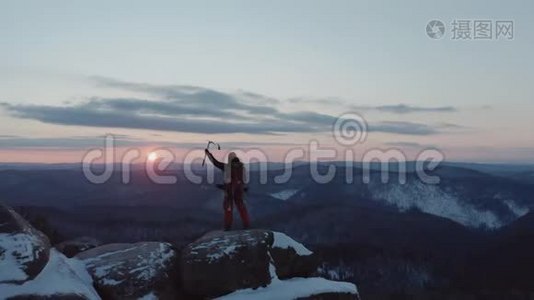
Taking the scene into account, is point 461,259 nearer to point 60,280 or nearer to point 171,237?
point 171,237

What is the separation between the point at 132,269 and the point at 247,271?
3845 millimetres

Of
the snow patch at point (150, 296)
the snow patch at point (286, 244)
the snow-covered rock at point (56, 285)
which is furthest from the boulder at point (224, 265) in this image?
the snow-covered rock at point (56, 285)

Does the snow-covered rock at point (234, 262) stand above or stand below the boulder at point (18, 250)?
below

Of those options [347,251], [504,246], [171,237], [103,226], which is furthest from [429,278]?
[103,226]

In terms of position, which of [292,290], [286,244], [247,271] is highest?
[286,244]

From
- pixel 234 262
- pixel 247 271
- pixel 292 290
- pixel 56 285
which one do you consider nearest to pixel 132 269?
pixel 56 285

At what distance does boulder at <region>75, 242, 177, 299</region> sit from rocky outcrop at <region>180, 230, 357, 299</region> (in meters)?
0.68

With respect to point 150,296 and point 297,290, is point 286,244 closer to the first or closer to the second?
point 297,290

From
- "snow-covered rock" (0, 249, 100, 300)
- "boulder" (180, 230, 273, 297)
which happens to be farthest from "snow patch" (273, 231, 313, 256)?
"snow-covered rock" (0, 249, 100, 300)

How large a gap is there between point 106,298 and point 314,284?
23.1 ft

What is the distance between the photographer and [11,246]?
52.0ft

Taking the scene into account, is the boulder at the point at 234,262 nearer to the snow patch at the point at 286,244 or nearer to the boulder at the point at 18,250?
the snow patch at the point at 286,244

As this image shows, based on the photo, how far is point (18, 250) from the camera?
1581 cm

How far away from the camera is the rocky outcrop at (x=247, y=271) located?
59.7ft
